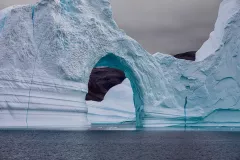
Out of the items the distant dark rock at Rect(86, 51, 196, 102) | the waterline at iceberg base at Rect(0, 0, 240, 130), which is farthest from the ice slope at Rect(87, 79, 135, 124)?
the distant dark rock at Rect(86, 51, 196, 102)

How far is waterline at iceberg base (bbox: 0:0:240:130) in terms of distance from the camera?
1384cm

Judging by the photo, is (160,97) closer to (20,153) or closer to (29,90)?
(29,90)

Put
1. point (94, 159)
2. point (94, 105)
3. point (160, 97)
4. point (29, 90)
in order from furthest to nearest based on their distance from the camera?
point (94, 105)
point (160, 97)
point (29, 90)
point (94, 159)

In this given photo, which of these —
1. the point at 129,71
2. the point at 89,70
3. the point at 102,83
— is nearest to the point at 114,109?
the point at 129,71

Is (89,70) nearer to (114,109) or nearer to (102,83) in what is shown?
(114,109)

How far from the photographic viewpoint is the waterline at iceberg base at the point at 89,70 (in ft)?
45.4

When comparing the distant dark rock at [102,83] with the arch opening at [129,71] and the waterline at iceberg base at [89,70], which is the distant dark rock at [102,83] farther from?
the arch opening at [129,71]

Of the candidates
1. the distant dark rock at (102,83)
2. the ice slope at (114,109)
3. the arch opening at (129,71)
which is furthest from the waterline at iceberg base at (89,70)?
the distant dark rock at (102,83)

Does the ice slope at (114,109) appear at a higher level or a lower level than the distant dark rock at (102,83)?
lower

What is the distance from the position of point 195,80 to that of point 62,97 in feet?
24.2

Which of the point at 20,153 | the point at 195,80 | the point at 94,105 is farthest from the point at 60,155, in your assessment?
the point at 94,105

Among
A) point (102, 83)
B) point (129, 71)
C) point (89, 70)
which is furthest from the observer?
point (102, 83)

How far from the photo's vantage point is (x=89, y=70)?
16.1 meters

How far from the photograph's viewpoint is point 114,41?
1681 centimetres
